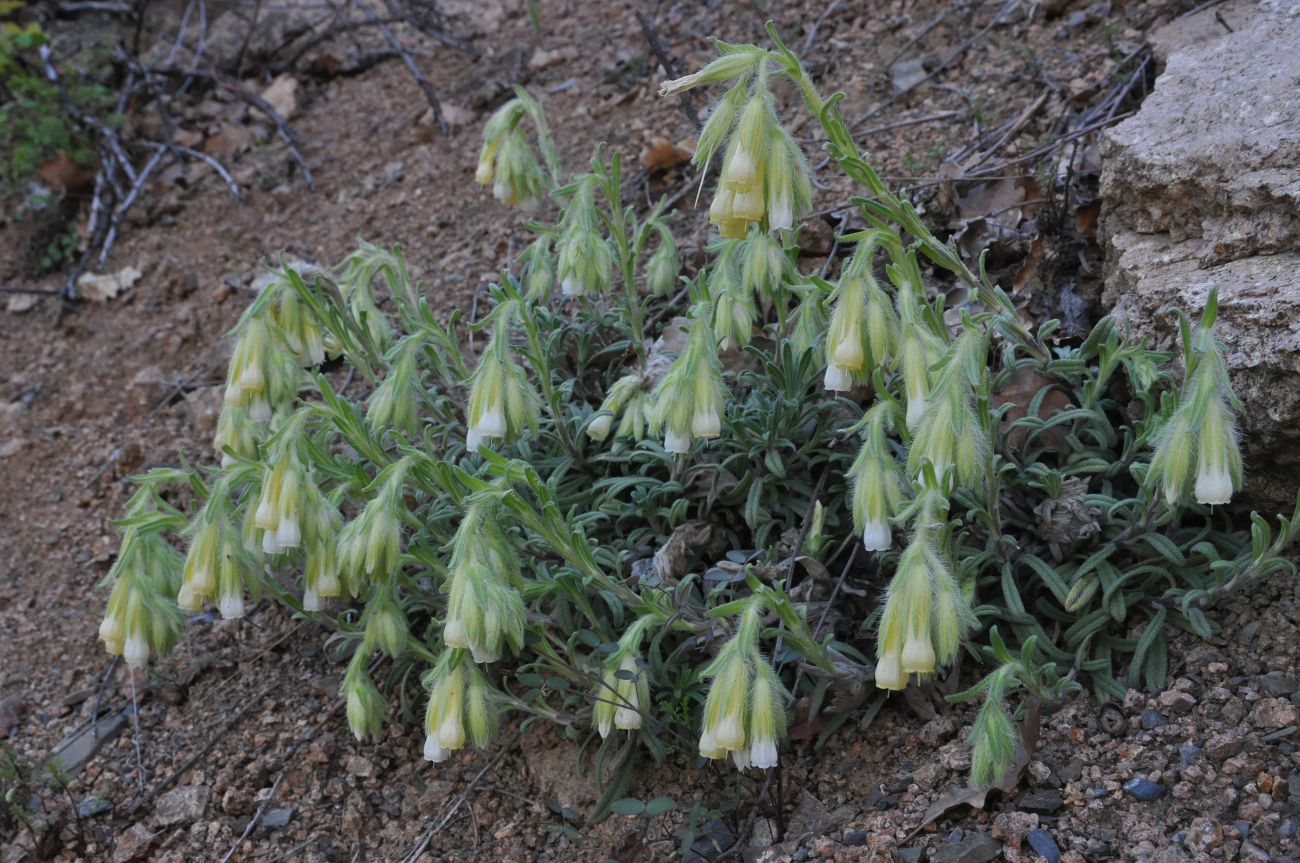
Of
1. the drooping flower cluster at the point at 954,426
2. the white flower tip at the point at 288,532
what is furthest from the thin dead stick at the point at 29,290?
the drooping flower cluster at the point at 954,426

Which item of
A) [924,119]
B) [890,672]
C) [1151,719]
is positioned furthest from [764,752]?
[924,119]

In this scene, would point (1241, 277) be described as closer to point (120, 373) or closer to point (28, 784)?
point (28, 784)

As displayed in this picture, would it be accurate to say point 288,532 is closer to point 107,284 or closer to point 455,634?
point 455,634

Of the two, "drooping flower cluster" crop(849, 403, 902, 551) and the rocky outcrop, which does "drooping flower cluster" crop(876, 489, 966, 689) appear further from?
the rocky outcrop

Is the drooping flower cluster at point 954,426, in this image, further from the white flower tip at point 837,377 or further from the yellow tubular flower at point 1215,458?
the yellow tubular flower at point 1215,458

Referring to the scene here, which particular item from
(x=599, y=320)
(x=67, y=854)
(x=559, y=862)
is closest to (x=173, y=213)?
(x=599, y=320)

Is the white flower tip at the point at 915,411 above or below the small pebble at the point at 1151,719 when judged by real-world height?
above

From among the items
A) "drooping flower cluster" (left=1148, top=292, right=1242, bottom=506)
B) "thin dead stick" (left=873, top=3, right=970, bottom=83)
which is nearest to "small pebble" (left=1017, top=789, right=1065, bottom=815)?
"drooping flower cluster" (left=1148, top=292, right=1242, bottom=506)

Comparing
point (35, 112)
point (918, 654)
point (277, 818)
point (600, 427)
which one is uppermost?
point (35, 112)
